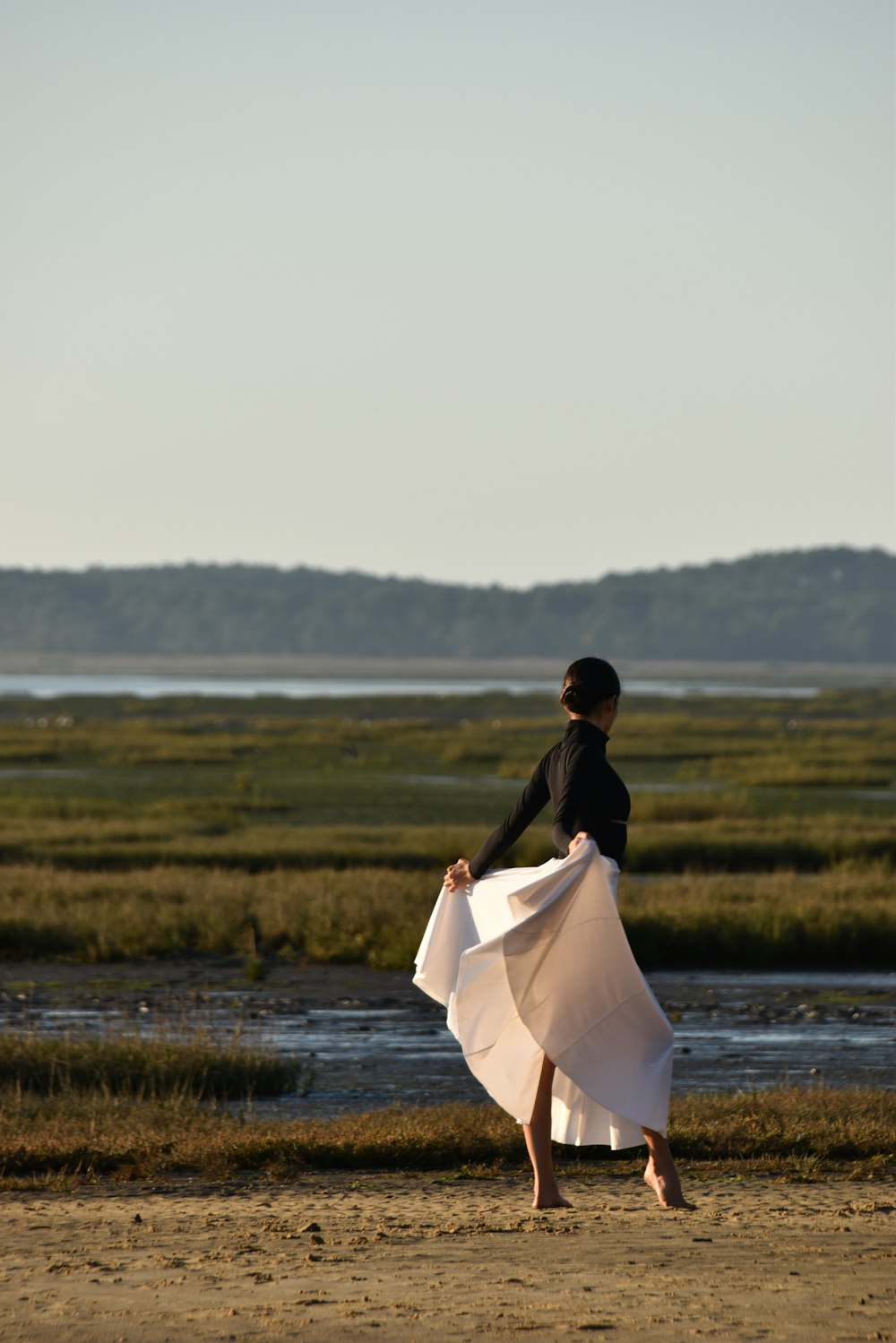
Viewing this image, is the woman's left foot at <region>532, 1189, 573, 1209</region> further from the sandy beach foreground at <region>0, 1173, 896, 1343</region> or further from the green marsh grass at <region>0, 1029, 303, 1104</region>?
the green marsh grass at <region>0, 1029, 303, 1104</region>

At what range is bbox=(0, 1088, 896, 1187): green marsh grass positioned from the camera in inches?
425

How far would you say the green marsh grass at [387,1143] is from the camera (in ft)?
35.4

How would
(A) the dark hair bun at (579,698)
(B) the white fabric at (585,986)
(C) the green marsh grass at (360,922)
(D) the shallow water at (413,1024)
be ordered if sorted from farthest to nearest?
(C) the green marsh grass at (360,922) → (D) the shallow water at (413,1024) → (A) the dark hair bun at (579,698) → (B) the white fabric at (585,986)

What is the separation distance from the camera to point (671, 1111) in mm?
12016

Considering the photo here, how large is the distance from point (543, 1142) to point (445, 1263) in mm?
947

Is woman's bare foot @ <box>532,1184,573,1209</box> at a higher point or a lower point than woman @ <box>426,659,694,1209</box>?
lower

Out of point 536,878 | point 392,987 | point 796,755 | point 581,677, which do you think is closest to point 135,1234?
point 536,878

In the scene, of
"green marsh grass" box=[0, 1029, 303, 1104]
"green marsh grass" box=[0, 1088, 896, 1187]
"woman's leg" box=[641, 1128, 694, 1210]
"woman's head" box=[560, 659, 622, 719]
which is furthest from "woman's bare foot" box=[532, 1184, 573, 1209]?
"green marsh grass" box=[0, 1029, 303, 1104]

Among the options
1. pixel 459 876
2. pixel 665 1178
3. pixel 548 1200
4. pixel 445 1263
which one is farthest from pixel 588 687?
pixel 445 1263

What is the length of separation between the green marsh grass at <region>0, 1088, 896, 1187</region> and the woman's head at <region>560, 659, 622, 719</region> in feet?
11.2

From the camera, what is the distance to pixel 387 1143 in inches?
438

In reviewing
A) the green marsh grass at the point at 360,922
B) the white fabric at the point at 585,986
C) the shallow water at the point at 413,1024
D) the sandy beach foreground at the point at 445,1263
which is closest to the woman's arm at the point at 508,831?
the white fabric at the point at 585,986

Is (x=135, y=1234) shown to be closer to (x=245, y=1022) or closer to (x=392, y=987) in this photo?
(x=245, y=1022)

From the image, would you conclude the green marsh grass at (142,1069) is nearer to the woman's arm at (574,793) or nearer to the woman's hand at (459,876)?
the woman's hand at (459,876)
